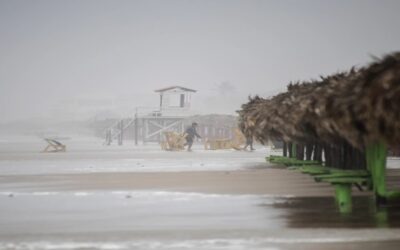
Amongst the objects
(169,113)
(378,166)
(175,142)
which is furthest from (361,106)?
(169,113)

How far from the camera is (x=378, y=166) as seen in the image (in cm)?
1066

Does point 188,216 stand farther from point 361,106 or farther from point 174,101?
point 174,101

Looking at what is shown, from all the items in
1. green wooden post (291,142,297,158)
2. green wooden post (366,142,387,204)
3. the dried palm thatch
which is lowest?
green wooden post (366,142,387,204)

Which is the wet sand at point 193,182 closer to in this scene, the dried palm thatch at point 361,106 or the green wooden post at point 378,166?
the dried palm thatch at point 361,106

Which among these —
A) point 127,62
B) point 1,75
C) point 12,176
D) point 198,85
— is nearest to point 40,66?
point 1,75

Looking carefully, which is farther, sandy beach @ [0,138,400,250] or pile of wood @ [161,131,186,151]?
pile of wood @ [161,131,186,151]

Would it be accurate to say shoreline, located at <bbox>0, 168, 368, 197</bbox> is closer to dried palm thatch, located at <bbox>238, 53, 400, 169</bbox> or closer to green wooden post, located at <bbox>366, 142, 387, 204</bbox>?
dried palm thatch, located at <bbox>238, 53, 400, 169</bbox>

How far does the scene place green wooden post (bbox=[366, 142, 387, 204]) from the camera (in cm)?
1064

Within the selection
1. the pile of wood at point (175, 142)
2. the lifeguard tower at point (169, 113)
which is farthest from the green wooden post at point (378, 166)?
the lifeguard tower at point (169, 113)

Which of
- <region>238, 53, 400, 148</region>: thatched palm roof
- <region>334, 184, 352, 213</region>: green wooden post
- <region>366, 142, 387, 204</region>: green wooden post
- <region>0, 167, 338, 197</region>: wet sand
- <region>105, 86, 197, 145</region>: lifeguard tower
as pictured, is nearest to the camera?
<region>238, 53, 400, 148</region>: thatched palm roof

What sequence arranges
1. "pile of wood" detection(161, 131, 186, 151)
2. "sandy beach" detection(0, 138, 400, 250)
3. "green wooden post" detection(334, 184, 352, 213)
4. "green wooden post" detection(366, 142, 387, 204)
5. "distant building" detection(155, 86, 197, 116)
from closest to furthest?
"sandy beach" detection(0, 138, 400, 250) → "green wooden post" detection(366, 142, 387, 204) → "green wooden post" detection(334, 184, 352, 213) → "pile of wood" detection(161, 131, 186, 151) → "distant building" detection(155, 86, 197, 116)

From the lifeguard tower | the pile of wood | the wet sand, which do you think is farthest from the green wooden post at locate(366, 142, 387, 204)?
the lifeguard tower

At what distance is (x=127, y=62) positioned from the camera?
19400 cm

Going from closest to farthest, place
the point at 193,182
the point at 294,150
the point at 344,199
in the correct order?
1. the point at 344,199
2. the point at 193,182
3. the point at 294,150
